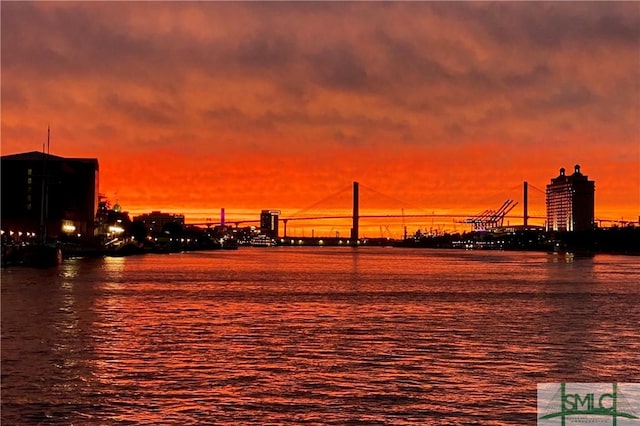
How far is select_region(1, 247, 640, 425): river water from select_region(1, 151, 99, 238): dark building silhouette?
95.1m

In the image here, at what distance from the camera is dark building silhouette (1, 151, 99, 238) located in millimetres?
127688

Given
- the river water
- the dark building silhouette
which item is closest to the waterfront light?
the dark building silhouette

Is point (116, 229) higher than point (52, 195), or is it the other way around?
point (52, 195)

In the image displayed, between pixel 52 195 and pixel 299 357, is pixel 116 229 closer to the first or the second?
pixel 52 195

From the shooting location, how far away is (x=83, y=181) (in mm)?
141250

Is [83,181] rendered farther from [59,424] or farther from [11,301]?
[59,424]

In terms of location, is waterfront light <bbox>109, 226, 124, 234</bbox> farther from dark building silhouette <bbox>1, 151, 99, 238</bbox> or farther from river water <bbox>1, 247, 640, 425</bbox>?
river water <bbox>1, 247, 640, 425</bbox>

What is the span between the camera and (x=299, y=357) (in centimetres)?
1848

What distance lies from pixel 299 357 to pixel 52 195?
120m

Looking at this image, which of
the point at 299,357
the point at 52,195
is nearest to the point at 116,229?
the point at 52,195

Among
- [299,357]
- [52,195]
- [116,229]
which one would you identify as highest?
[52,195]

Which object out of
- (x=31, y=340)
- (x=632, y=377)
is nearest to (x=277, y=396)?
(x=632, y=377)

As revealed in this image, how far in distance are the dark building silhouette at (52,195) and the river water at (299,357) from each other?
95.1 meters

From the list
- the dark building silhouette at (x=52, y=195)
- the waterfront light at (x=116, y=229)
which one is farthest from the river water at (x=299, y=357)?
the waterfront light at (x=116, y=229)
